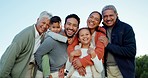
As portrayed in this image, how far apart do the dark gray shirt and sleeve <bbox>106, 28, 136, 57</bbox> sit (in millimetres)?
989

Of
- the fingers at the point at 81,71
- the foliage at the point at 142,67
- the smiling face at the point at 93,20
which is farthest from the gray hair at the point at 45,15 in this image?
the foliage at the point at 142,67

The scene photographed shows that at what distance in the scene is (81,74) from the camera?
17.7 ft

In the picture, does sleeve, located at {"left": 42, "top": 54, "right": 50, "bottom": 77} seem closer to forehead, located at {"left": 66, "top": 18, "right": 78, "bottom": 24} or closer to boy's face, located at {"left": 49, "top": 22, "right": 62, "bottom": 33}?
boy's face, located at {"left": 49, "top": 22, "right": 62, "bottom": 33}

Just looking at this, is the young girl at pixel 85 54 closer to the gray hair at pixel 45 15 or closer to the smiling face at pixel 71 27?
the smiling face at pixel 71 27

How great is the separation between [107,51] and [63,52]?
98cm

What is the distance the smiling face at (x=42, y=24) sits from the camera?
230 inches

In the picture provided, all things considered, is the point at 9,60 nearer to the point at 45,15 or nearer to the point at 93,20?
the point at 45,15

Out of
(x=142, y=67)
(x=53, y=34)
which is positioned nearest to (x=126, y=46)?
(x=53, y=34)

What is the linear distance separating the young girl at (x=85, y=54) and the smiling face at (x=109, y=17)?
0.59m

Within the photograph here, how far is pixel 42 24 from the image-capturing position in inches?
231

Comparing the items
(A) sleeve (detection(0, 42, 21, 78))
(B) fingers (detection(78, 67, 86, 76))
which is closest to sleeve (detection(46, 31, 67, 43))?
(B) fingers (detection(78, 67, 86, 76))

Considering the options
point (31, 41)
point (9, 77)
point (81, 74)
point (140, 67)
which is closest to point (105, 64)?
point (81, 74)

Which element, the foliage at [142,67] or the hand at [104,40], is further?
the foliage at [142,67]

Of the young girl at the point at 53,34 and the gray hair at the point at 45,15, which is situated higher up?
the gray hair at the point at 45,15
